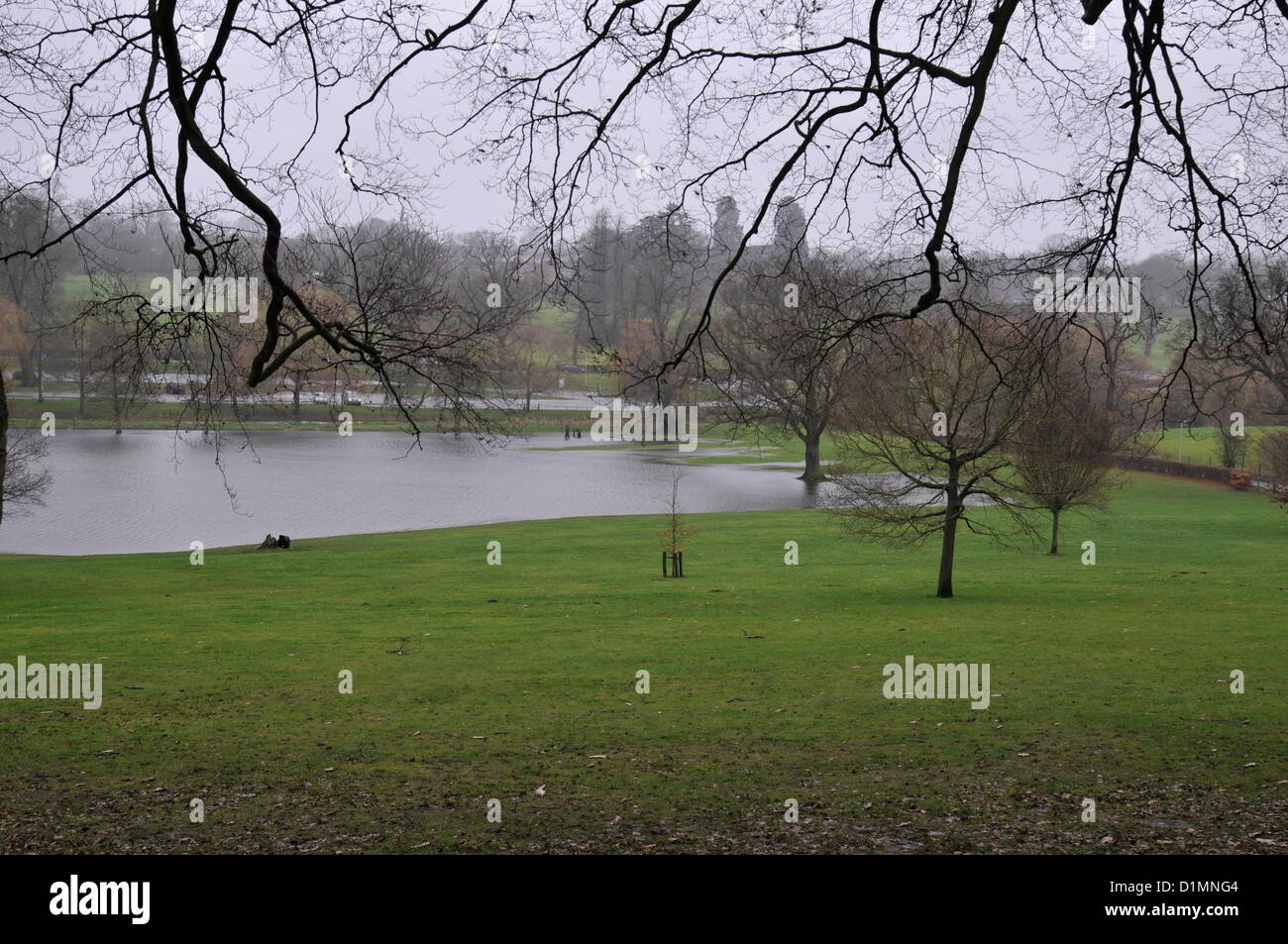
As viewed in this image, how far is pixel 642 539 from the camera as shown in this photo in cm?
3033

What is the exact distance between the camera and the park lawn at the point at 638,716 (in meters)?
6.11

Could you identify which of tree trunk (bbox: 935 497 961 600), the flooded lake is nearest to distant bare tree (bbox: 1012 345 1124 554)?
tree trunk (bbox: 935 497 961 600)

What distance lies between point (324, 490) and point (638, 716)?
1364 inches

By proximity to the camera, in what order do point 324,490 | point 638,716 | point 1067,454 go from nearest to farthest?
point 638,716 → point 1067,454 → point 324,490

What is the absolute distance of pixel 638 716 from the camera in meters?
9.87

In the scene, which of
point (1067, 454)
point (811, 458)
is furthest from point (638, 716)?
point (811, 458)

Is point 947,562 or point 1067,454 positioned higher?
point 1067,454

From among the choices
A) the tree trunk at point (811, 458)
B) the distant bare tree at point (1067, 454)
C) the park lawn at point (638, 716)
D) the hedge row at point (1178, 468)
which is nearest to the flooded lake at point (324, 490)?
the tree trunk at point (811, 458)

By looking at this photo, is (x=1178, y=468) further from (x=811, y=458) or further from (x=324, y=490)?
(x=324, y=490)

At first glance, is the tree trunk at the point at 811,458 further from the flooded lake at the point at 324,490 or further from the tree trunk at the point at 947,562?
the tree trunk at the point at 947,562

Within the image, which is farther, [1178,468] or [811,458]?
[1178,468]

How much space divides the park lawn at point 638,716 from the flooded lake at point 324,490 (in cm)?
900

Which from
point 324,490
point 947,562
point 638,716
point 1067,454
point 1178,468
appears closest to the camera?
point 638,716

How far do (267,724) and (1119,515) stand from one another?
34.7 meters
